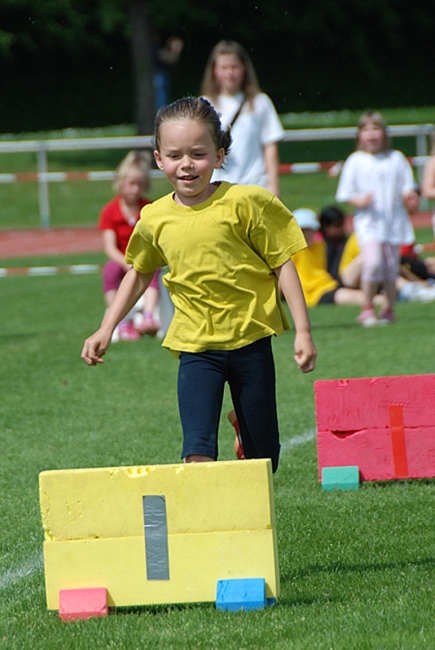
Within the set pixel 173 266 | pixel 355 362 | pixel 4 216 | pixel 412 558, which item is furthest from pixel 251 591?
pixel 4 216

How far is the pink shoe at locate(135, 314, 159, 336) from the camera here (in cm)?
1068

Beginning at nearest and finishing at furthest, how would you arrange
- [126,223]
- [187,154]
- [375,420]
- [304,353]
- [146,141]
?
[304,353], [187,154], [375,420], [126,223], [146,141]

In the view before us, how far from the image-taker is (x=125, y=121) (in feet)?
139

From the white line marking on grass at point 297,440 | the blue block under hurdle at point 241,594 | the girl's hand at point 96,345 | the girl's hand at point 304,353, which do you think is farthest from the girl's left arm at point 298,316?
the white line marking on grass at point 297,440

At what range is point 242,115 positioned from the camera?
9.16 m

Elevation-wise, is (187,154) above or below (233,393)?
above

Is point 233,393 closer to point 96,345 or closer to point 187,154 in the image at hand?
point 96,345

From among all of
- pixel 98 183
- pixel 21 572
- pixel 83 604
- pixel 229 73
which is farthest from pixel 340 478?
pixel 98 183

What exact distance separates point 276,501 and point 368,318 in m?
5.84

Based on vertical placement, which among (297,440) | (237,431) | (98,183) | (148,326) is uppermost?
(237,431)

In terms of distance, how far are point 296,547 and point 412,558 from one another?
0.48 m

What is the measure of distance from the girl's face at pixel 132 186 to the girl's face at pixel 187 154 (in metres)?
6.15

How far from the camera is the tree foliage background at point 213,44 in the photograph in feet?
139

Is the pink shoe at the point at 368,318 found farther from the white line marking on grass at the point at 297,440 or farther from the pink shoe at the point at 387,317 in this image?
the white line marking on grass at the point at 297,440
